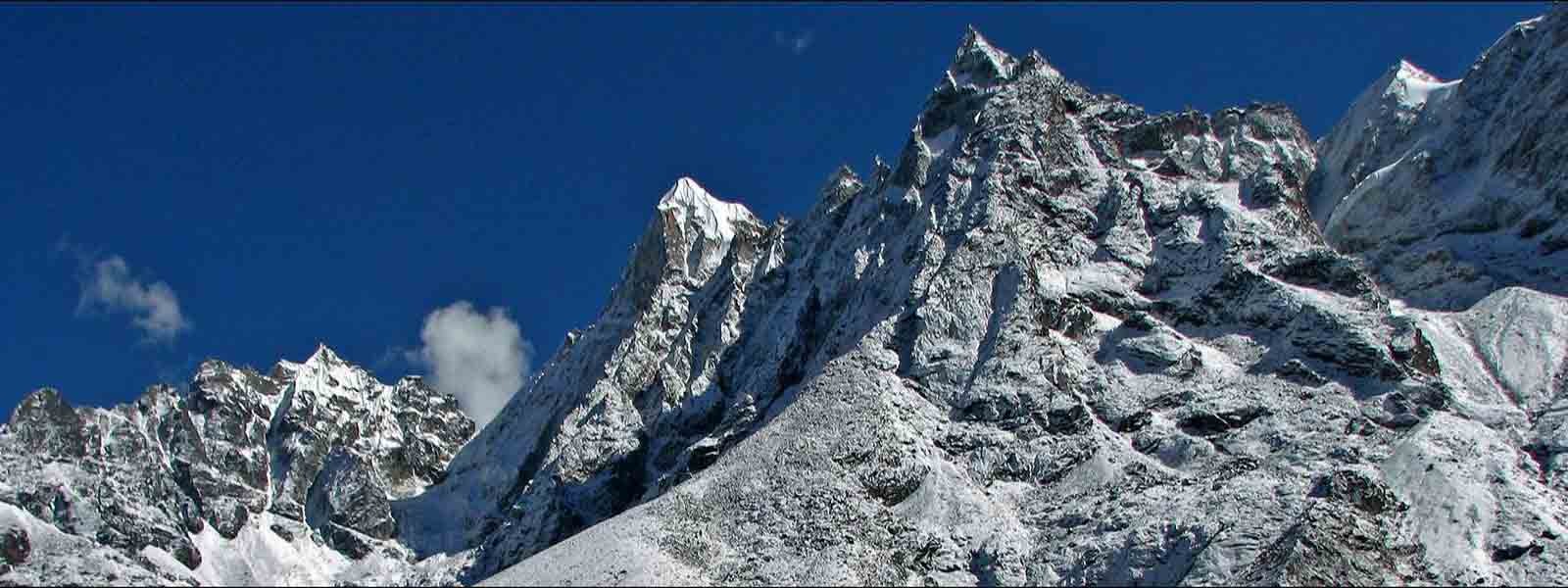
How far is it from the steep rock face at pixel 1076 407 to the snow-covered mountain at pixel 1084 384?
11.5 inches

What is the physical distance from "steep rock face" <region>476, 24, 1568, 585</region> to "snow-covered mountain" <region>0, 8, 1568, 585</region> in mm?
292

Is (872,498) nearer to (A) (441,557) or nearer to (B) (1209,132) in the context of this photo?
(B) (1209,132)

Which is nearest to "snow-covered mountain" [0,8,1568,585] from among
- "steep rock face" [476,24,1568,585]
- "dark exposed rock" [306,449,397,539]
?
"steep rock face" [476,24,1568,585]

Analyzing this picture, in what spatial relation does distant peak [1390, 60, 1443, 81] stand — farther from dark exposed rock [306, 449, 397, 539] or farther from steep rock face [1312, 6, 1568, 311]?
dark exposed rock [306, 449, 397, 539]

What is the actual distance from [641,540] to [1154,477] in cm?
3189

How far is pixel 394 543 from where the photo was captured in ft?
626

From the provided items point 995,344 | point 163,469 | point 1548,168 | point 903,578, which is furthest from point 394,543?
point 1548,168

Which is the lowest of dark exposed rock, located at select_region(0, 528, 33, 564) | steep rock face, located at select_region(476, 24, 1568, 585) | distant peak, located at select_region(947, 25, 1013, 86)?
steep rock face, located at select_region(476, 24, 1568, 585)

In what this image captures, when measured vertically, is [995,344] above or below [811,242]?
below

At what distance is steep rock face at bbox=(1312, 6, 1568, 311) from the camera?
431 ft

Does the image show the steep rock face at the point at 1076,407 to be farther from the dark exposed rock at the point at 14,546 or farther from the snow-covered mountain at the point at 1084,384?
the dark exposed rock at the point at 14,546

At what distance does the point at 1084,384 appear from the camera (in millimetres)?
116375

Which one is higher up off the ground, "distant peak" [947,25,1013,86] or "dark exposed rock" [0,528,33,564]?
"distant peak" [947,25,1013,86]

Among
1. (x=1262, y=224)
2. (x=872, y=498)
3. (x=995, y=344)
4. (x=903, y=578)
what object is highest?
(x=1262, y=224)
